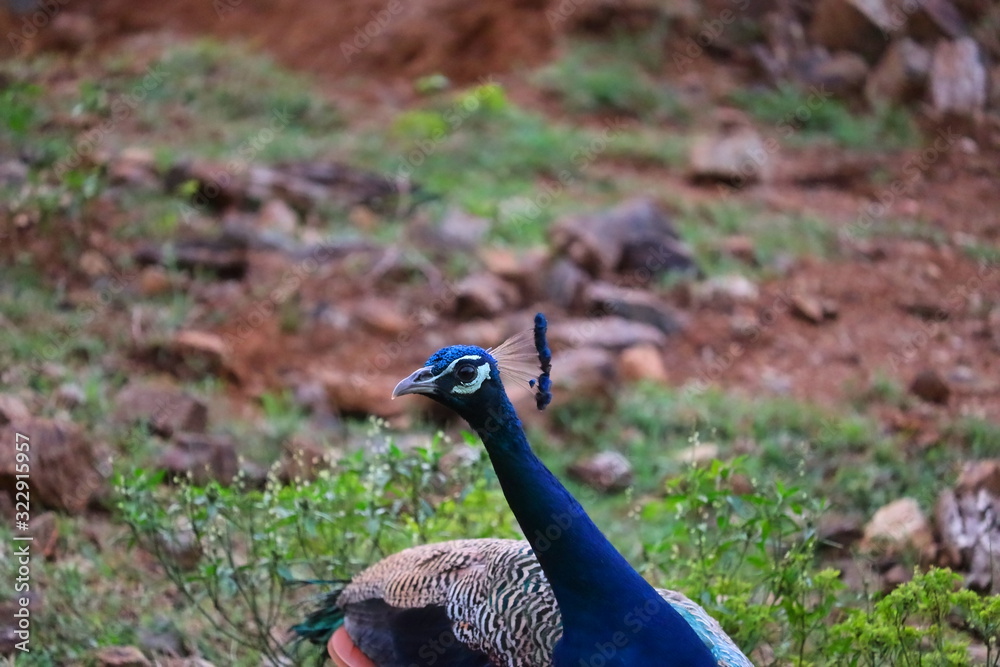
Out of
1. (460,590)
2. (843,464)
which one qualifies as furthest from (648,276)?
(460,590)

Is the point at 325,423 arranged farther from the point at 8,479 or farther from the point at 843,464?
the point at 843,464

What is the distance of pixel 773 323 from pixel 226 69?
5.44 metres

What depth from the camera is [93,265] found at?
5.69 meters

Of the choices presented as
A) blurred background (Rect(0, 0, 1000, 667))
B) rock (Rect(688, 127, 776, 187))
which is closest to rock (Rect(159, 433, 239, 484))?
blurred background (Rect(0, 0, 1000, 667))

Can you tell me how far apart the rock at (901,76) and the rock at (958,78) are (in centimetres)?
9

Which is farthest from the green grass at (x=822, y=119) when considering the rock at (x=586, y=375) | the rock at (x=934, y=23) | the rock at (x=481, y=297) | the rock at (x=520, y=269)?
the rock at (x=586, y=375)

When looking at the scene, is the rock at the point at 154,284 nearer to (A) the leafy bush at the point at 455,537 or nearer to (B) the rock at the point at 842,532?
(A) the leafy bush at the point at 455,537

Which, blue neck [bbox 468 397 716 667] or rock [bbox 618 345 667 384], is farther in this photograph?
rock [bbox 618 345 667 384]

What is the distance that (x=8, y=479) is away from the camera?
3.69m

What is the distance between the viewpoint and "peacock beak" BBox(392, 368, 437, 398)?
2.21 metres

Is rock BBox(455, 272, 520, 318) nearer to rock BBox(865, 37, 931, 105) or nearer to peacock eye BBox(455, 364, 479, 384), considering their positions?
peacock eye BBox(455, 364, 479, 384)

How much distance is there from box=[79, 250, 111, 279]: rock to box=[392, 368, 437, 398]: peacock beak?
395 cm

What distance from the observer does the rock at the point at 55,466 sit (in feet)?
12.1

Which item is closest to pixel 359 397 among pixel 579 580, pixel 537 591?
pixel 537 591
